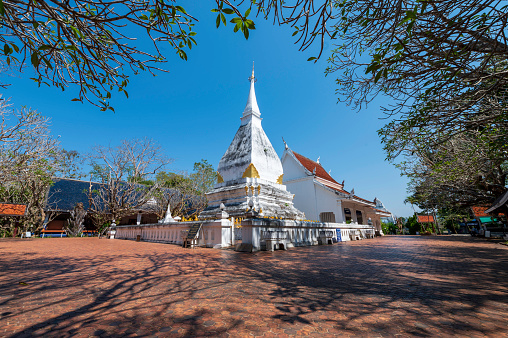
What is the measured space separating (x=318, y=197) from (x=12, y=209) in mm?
23093

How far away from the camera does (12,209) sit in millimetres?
16109

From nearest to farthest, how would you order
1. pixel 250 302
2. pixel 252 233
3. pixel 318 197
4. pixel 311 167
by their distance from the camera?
pixel 250 302 → pixel 252 233 → pixel 318 197 → pixel 311 167

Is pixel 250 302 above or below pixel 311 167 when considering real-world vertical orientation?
below

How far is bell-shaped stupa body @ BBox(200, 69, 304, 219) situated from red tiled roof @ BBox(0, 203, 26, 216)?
13273 mm

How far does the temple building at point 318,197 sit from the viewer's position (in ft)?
64.3

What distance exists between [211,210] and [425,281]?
11863 mm

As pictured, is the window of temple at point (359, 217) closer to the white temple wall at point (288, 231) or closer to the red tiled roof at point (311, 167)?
the red tiled roof at point (311, 167)

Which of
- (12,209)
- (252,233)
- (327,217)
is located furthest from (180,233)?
(12,209)

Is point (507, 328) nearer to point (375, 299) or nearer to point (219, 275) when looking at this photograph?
point (375, 299)

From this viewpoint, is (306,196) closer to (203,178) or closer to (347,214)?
(347,214)

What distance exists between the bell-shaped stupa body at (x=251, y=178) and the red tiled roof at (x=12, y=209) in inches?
523

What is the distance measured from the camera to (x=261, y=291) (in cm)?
358

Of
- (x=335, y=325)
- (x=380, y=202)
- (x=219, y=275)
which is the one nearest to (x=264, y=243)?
(x=219, y=275)

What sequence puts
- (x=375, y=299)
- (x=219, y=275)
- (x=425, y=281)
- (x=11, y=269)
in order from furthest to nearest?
(x=11, y=269), (x=219, y=275), (x=425, y=281), (x=375, y=299)
